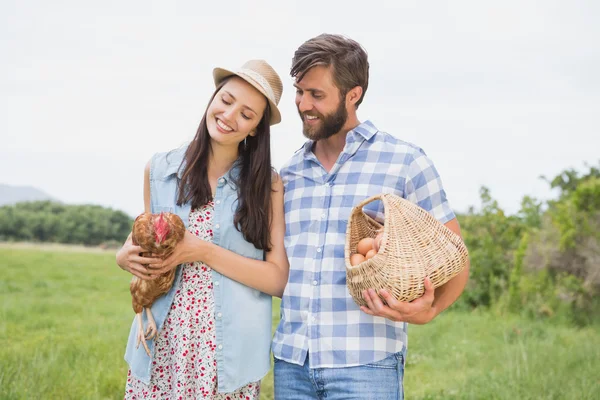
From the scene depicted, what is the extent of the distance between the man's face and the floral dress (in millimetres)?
683

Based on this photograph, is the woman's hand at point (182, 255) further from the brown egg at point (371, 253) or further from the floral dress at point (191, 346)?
the brown egg at point (371, 253)

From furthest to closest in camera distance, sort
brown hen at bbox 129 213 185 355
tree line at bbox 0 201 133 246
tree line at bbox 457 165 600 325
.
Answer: tree line at bbox 0 201 133 246 → tree line at bbox 457 165 600 325 → brown hen at bbox 129 213 185 355

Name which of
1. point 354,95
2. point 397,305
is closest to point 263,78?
point 354,95

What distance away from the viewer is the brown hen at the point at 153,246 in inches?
105

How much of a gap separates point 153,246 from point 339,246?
0.87 meters

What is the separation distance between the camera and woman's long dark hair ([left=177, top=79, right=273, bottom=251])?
301 centimetres

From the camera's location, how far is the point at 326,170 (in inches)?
124

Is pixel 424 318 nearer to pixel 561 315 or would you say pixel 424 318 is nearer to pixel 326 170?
pixel 326 170

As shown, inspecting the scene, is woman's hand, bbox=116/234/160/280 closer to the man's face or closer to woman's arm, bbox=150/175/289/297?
woman's arm, bbox=150/175/289/297

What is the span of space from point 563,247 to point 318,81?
809cm

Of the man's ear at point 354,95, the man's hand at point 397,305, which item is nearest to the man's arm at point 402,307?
the man's hand at point 397,305

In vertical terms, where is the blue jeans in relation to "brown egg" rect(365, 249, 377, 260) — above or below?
below

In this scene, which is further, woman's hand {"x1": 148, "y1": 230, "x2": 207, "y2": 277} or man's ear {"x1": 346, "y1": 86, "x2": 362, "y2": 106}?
man's ear {"x1": 346, "y1": 86, "x2": 362, "y2": 106}

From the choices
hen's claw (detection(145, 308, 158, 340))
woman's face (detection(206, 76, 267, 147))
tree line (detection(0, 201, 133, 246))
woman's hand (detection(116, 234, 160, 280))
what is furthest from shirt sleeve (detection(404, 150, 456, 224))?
tree line (detection(0, 201, 133, 246))
